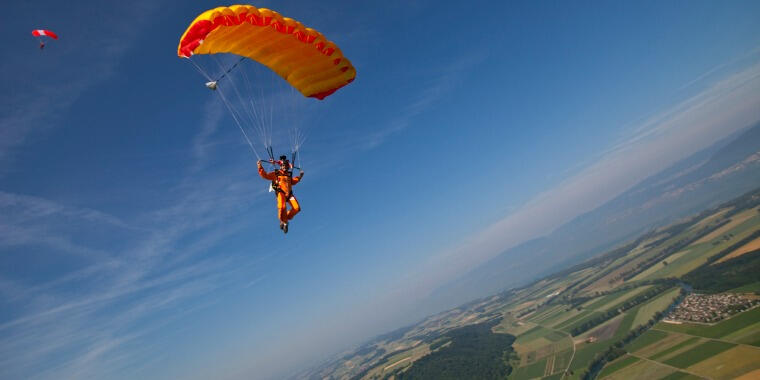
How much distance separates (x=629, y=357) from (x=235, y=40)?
195 feet

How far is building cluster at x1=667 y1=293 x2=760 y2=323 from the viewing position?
46625mm

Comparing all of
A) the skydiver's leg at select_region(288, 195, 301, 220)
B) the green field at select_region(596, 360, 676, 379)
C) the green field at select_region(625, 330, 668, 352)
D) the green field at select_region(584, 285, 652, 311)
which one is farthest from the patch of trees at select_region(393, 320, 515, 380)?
the skydiver's leg at select_region(288, 195, 301, 220)

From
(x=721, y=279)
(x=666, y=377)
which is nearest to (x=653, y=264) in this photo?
(x=721, y=279)

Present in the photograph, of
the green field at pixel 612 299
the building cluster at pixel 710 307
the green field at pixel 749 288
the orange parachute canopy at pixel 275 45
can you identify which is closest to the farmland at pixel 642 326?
the green field at pixel 749 288

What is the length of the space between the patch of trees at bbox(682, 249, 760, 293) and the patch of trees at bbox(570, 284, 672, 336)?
506cm

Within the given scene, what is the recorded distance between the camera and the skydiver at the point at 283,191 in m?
12.5

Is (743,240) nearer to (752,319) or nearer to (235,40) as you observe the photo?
(752,319)

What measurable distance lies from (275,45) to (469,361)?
80.3 meters

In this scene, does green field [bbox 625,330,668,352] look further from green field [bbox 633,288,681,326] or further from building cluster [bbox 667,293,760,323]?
green field [bbox 633,288,681,326]

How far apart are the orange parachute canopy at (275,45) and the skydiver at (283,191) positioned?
141 inches

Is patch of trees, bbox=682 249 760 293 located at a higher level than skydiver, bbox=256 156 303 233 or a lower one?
lower

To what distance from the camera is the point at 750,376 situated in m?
31.4

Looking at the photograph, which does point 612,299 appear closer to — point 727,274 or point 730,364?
point 727,274

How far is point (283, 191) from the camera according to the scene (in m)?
12.9
